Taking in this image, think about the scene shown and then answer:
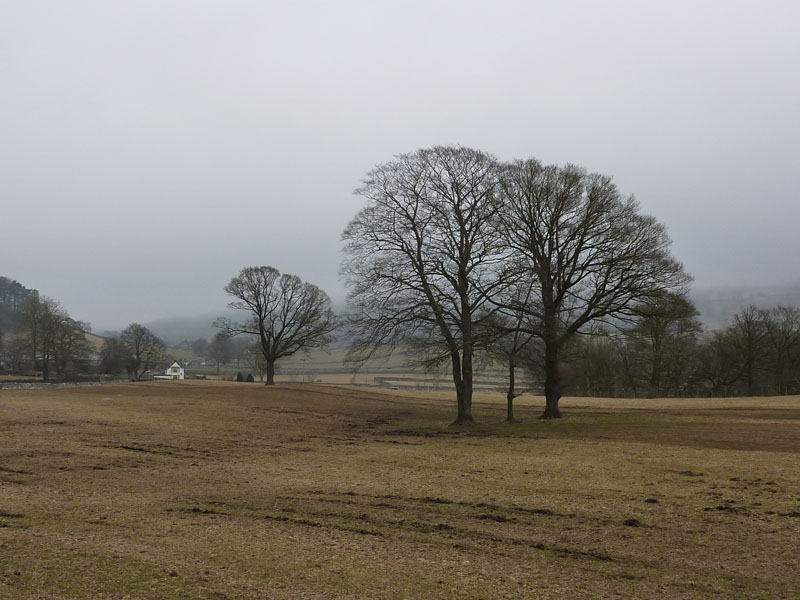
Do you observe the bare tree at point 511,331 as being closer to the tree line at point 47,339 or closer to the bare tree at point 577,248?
the bare tree at point 577,248

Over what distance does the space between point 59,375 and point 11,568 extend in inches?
3465

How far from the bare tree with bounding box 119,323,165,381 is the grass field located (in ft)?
261

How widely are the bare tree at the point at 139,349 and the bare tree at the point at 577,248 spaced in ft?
271

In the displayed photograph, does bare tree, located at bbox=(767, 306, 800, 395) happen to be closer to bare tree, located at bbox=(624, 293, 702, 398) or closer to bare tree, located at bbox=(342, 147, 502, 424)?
bare tree, located at bbox=(624, 293, 702, 398)

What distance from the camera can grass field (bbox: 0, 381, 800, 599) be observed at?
6.41 m

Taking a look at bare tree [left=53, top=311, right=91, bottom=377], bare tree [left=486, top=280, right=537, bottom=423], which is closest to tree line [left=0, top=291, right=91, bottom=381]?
bare tree [left=53, top=311, right=91, bottom=377]

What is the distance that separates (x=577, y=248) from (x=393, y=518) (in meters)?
24.1

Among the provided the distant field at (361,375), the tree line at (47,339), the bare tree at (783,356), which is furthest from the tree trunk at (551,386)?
the tree line at (47,339)

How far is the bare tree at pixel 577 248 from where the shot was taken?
29125 millimetres

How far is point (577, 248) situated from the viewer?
100ft

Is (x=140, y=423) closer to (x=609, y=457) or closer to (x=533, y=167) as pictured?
(x=609, y=457)

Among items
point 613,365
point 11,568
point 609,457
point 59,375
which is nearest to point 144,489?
point 11,568

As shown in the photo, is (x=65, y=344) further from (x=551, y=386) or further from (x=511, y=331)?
(x=551, y=386)

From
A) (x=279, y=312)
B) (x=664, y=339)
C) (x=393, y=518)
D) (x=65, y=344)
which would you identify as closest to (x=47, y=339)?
(x=65, y=344)
